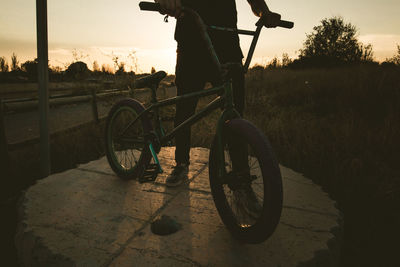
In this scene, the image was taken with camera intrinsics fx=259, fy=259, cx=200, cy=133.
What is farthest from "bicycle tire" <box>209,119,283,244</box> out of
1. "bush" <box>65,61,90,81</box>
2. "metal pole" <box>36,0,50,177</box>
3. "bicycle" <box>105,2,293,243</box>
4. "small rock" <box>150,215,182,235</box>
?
"bush" <box>65,61,90,81</box>

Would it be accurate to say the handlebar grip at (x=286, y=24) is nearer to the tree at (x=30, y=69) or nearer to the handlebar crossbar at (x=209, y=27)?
the handlebar crossbar at (x=209, y=27)

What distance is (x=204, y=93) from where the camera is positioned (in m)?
1.77

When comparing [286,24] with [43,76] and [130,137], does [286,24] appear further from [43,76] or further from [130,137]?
[43,76]

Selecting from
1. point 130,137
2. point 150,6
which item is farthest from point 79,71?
point 150,6

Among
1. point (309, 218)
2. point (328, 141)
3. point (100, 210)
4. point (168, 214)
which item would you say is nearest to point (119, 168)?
point (100, 210)

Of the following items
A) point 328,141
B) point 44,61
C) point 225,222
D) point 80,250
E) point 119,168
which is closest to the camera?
point 80,250

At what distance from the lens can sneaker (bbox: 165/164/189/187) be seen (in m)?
2.38

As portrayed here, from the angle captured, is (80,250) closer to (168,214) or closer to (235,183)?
(168,214)

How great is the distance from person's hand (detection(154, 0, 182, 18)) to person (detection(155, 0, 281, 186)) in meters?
0.52

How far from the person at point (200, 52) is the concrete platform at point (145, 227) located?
457 mm

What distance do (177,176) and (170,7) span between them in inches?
57.6

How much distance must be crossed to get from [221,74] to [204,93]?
0.26m

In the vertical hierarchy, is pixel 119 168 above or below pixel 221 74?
below

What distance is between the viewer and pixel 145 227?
1733 millimetres
